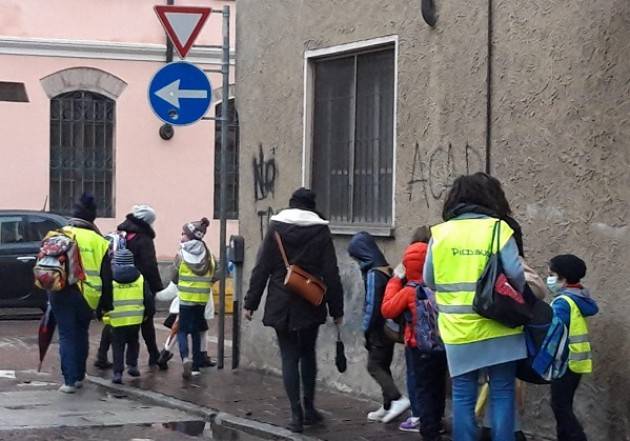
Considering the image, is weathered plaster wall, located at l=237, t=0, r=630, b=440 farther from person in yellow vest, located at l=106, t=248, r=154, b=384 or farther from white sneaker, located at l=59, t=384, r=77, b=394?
white sneaker, located at l=59, t=384, r=77, b=394

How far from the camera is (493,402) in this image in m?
7.34

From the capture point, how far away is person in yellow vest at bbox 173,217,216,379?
12492mm

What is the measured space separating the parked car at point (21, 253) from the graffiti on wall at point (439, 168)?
31.5ft

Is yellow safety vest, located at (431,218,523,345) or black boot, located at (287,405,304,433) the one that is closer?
yellow safety vest, located at (431,218,523,345)

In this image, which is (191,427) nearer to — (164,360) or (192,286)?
(192,286)

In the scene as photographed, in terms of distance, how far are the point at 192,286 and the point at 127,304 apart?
2.15ft

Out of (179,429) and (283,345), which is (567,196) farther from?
(179,429)

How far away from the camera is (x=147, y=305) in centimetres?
1265

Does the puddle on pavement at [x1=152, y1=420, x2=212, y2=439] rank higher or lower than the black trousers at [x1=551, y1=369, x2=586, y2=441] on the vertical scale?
lower

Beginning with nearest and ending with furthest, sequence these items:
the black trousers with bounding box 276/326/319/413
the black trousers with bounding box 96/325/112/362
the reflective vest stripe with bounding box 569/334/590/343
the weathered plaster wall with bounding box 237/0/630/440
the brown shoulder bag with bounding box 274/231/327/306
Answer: the reflective vest stripe with bounding box 569/334/590/343
the weathered plaster wall with bounding box 237/0/630/440
the brown shoulder bag with bounding box 274/231/327/306
the black trousers with bounding box 276/326/319/413
the black trousers with bounding box 96/325/112/362

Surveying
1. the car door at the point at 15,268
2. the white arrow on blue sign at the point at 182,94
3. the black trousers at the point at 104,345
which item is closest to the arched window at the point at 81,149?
the car door at the point at 15,268

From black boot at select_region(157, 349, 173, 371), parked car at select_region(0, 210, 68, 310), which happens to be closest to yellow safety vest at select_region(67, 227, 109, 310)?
black boot at select_region(157, 349, 173, 371)

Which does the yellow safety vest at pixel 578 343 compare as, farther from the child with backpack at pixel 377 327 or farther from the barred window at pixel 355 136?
the barred window at pixel 355 136

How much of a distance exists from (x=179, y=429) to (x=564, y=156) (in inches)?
142
